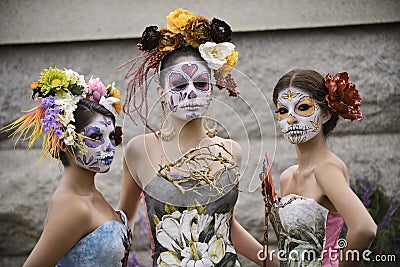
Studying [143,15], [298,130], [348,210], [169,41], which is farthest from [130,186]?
[143,15]

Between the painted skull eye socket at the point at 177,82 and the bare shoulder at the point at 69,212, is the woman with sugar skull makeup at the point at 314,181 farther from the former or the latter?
the bare shoulder at the point at 69,212

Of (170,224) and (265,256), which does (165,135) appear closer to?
(170,224)

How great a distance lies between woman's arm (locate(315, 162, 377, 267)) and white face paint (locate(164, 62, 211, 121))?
0.62 m

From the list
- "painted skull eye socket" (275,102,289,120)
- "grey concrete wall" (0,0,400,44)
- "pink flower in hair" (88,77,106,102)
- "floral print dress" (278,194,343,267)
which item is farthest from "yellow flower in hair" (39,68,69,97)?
"grey concrete wall" (0,0,400,44)

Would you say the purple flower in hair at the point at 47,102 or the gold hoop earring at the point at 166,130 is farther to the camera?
the gold hoop earring at the point at 166,130

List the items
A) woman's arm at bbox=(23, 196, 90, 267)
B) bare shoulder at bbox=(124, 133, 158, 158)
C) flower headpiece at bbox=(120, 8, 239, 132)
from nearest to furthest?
woman's arm at bbox=(23, 196, 90, 267), flower headpiece at bbox=(120, 8, 239, 132), bare shoulder at bbox=(124, 133, 158, 158)

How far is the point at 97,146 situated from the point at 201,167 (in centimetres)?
45

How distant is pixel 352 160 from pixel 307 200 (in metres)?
1.86

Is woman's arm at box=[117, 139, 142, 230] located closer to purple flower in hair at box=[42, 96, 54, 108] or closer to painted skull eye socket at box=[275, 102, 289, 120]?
purple flower in hair at box=[42, 96, 54, 108]

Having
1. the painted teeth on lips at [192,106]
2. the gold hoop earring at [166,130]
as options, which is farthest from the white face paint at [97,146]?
the painted teeth on lips at [192,106]

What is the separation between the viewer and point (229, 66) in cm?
331

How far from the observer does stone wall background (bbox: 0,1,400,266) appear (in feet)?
16.7

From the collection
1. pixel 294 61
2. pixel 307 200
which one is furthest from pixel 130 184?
Result: pixel 294 61

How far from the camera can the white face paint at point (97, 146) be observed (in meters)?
3.22
